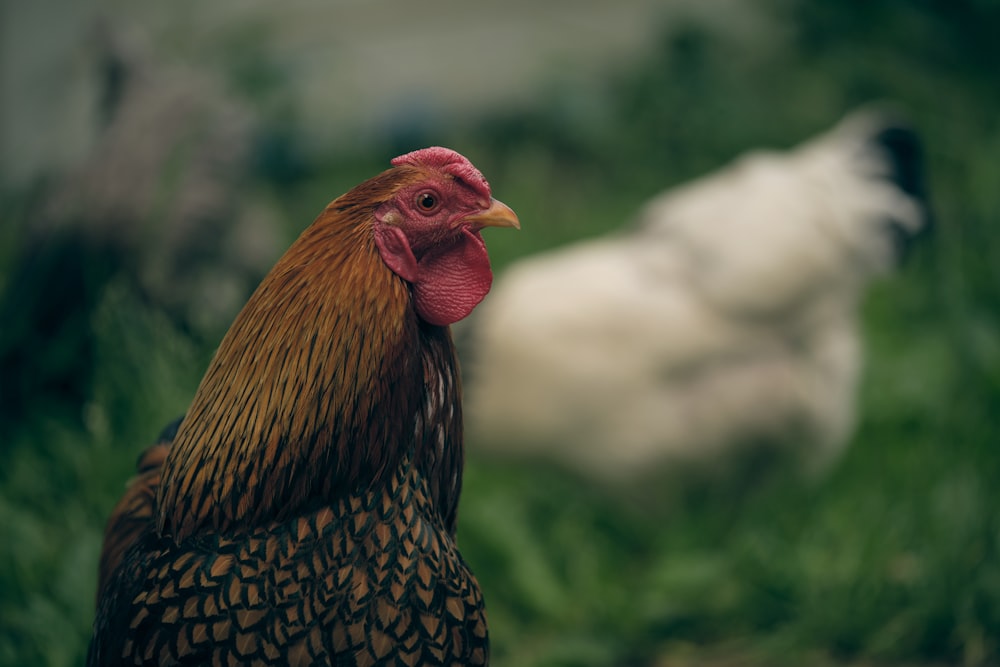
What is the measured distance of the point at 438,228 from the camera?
4.05 ft

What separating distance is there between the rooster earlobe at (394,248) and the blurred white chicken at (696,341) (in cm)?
162

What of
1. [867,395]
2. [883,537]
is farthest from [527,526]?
[867,395]

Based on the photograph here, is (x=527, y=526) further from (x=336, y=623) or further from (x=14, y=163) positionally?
(x=14, y=163)

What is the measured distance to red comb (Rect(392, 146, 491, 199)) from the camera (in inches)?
48.8

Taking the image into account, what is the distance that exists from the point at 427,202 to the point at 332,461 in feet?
1.09

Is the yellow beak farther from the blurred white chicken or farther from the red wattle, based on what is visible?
the blurred white chicken

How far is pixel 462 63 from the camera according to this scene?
21.7ft

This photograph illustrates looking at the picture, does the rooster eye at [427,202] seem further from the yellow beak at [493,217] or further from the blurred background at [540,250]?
the blurred background at [540,250]

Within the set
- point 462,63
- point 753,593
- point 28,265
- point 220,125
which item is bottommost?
point 753,593

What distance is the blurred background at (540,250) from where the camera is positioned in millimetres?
2426

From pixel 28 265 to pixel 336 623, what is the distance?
213 centimetres

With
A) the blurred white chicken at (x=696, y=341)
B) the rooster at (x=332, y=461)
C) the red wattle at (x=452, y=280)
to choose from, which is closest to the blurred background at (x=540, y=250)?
the blurred white chicken at (x=696, y=341)

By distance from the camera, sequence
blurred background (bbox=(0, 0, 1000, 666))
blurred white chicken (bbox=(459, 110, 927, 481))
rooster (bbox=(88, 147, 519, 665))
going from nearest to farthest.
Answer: rooster (bbox=(88, 147, 519, 665)), blurred background (bbox=(0, 0, 1000, 666)), blurred white chicken (bbox=(459, 110, 927, 481))

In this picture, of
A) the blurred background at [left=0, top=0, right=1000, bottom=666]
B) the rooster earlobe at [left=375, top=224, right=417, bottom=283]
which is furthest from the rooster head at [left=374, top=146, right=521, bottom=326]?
the blurred background at [left=0, top=0, right=1000, bottom=666]
